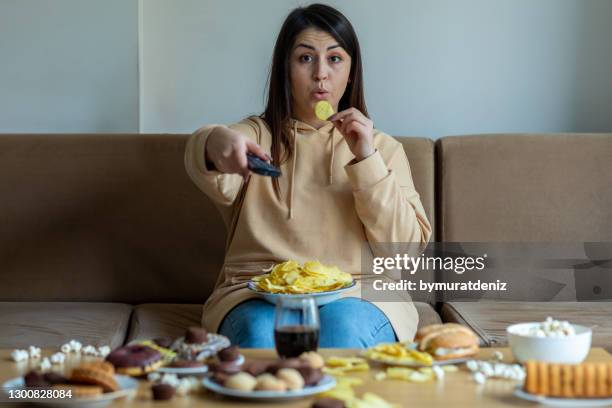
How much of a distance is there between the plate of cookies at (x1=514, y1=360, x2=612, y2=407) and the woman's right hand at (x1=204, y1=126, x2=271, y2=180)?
0.81 metres

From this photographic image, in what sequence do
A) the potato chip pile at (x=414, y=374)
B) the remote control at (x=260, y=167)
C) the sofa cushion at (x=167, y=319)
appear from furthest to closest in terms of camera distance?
the sofa cushion at (x=167, y=319) → the remote control at (x=260, y=167) → the potato chip pile at (x=414, y=374)

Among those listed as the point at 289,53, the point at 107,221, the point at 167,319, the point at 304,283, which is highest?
the point at 289,53

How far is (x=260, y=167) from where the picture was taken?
1785mm

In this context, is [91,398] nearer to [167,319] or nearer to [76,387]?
[76,387]

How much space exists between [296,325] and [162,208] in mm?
1328

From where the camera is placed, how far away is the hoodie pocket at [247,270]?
2088 mm

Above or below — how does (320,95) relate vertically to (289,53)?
below

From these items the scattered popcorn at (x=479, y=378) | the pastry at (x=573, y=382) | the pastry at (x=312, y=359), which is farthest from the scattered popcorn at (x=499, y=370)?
the pastry at (x=312, y=359)

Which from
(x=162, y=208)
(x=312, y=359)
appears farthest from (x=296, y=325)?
(x=162, y=208)

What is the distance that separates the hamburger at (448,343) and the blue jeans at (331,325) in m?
0.37

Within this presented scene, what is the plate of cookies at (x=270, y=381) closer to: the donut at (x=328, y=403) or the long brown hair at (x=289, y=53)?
the donut at (x=328, y=403)

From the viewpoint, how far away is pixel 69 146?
2.61m

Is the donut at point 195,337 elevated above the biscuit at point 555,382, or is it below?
above

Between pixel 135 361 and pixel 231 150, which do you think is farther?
pixel 231 150
